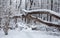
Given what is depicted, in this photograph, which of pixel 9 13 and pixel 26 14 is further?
pixel 26 14

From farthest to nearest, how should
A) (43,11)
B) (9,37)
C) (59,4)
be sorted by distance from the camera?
(59,4), (43,11), (9,37)

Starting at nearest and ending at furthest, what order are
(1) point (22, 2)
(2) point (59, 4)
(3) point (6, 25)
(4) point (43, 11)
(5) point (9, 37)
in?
1. (5) point (9, 37)
2. (3) point (6, 25)
3. (4) point (43, 11)
4. (2) point (59, 4)
5. (1) point (22, 2)

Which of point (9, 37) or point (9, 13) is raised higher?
point (9, 13)

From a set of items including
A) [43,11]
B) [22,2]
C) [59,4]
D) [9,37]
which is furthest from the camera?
[22,2]

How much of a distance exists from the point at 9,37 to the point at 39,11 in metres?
2.09

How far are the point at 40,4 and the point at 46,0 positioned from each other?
70 cm

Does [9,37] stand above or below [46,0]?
below

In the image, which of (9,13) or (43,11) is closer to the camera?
(9,13)

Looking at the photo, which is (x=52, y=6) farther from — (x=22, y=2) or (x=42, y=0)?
(x=22, y=2)

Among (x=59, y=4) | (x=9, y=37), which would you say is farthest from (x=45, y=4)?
(x=9, y=37)

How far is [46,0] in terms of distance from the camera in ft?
42.1

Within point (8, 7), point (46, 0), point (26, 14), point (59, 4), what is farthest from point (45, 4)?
point (8, 7)

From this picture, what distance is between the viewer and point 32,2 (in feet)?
39.5

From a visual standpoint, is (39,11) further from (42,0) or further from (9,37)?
(42,0)
